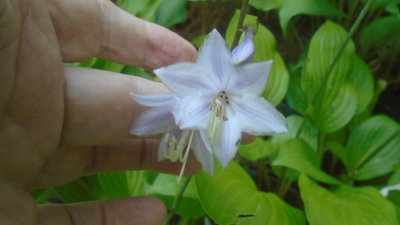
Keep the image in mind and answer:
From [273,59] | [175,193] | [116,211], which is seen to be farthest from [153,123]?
[273,59]

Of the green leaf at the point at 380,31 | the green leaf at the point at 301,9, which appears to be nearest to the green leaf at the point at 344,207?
the green leaf at the point at 301,9

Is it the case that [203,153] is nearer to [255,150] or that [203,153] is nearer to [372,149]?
[255,150]

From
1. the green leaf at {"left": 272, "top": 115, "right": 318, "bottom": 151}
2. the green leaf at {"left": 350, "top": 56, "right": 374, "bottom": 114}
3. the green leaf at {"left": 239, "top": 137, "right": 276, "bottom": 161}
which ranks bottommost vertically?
the green leaf at {"left": 272, "top": 115, "right": 318, "bottom": 151}

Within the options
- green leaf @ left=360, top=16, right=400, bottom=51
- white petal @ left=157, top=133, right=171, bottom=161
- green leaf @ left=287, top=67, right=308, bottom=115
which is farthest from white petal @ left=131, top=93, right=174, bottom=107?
green leaf @ left=360, top=16, right=400, bottom=51

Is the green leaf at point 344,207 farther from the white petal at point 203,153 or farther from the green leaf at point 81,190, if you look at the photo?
the green leaf at point 81,190

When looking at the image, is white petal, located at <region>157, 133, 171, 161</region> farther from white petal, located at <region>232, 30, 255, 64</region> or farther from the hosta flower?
white petal, located at <region>232, 30, 255, 64</region>
